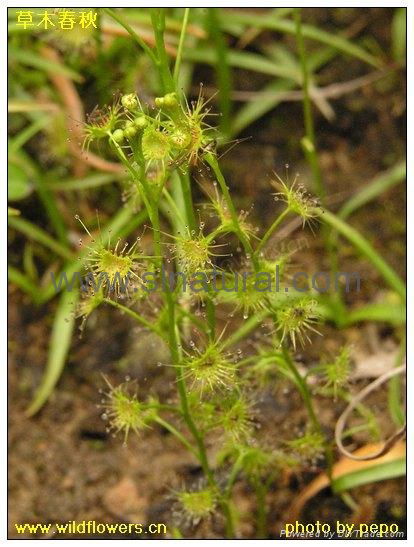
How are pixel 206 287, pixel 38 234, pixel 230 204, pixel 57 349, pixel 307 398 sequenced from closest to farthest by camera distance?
pixel 230 204 → pixel 206 287 → pixel 307 398 → pixel 57 349 → pixel 38 234

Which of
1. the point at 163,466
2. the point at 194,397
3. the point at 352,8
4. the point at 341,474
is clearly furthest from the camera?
the point at 352,8

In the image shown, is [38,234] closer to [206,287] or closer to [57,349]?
[57,349]

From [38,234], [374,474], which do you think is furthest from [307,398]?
[38,234]

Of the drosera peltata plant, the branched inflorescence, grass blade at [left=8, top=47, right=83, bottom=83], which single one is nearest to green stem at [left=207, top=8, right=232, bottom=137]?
grass blade at [left=8, top=47, right=83, bottom=83]

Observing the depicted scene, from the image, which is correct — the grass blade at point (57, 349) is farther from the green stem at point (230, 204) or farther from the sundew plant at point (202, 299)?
the green stem at point (230, 204)

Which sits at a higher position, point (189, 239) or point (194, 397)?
point (189, 239)

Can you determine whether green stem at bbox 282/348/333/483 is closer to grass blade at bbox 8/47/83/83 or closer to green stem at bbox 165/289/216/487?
green stem at bbox 165/289/216/487

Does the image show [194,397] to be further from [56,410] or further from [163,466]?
[56,410]

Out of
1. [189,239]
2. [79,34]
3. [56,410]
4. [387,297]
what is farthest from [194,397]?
[79,34]

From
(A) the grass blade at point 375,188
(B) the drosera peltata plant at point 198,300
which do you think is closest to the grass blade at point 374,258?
(A) the grass blade at point 375,188

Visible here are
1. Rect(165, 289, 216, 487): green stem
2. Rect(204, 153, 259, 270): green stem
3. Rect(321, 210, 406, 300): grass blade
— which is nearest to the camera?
Rect(204, 153, 259, 270): green stem

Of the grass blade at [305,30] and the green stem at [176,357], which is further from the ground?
the grass blade at [305,30]
